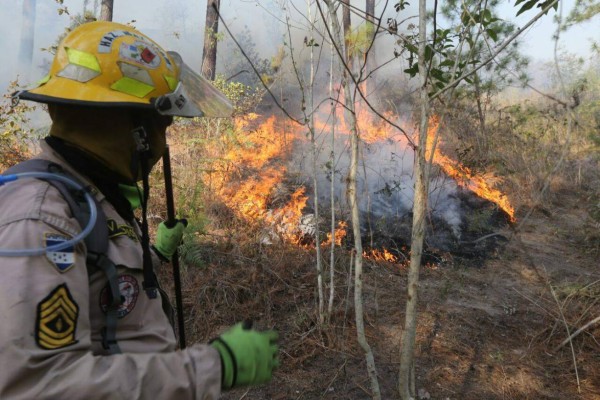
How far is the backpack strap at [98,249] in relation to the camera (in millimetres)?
1117

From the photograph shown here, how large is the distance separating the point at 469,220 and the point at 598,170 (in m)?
6.65

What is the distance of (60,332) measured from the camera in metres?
0.94

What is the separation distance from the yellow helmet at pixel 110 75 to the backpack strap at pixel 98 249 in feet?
0.91

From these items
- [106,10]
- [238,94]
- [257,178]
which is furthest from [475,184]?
[106,10]

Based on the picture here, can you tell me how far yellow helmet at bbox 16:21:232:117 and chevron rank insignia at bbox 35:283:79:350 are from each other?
24.1 inches

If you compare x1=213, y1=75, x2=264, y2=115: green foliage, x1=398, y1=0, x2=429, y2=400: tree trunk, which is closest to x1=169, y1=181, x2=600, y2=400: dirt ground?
x1=398, y1=0, x2=429, y2=400: tree trunk

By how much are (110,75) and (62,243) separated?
62 cm

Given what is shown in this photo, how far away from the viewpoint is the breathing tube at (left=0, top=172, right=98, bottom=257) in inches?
Answer: 36.2

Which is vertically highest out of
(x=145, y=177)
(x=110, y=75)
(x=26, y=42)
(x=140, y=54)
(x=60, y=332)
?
(x=26, y=42)

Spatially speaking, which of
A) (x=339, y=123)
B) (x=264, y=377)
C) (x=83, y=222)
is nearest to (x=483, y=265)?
(x=339, y=123)

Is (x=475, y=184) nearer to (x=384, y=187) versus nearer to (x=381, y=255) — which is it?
(x=384, y=187)

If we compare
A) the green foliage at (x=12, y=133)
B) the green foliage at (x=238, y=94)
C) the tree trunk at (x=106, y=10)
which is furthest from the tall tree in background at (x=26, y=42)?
the green foliage at (x=238, y=94)

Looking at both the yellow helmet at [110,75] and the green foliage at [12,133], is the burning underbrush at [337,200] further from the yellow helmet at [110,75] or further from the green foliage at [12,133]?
the yellow helmet at [110,75]

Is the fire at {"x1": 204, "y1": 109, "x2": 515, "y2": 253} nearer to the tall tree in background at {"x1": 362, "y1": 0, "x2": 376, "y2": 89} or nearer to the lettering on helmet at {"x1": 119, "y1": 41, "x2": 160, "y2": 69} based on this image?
the tall tree in background at {"x1": 362, "y1": 0, "x2": 376, "y2": 89}
